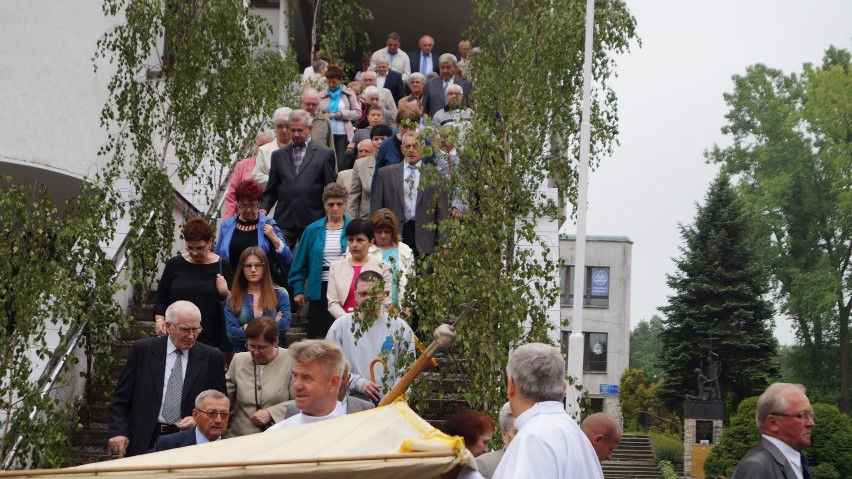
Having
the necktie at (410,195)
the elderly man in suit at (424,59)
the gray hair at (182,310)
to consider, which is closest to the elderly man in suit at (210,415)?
the gray hair at (182,310)

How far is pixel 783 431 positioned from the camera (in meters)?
6.85

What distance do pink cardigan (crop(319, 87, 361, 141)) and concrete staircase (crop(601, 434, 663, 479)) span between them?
39914 millimetres

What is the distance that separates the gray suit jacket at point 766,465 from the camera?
21.7ft

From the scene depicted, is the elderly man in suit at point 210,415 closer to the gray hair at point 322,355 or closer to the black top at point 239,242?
the gray hair at point 322,355

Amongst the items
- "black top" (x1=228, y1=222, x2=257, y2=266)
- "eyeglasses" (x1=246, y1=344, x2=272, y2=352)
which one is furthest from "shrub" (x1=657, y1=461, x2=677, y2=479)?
"eyeglasses" (x1=246, y1=344, x2=272, y2=352)

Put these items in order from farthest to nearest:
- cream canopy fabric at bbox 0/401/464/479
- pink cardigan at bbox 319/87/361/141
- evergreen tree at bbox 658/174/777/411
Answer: evergreen tree at bbox 658/174/777/411
pink cardigan at bbox 319/87/361/141
cream canopy fabric at bbox 0/401/464/479

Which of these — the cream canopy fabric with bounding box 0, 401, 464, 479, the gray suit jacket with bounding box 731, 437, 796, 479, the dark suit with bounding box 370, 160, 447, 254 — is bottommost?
the cream canopy fabric with bounding box 0, 401, 464, 479

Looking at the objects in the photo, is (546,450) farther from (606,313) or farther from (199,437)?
(606,313)

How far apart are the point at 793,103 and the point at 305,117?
5383 cm

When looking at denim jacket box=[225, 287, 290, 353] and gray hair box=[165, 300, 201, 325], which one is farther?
denim jacket box=[225, 287, 290, 353]

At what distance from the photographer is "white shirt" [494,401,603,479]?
5688 mm

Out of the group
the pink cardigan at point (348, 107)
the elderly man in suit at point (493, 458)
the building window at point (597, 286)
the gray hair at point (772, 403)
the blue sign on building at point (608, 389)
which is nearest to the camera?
the gray hair at point (772, 403)

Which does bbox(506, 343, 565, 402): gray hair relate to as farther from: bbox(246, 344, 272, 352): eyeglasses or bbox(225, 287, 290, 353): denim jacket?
bbox(225, 287, 290, 353): denim jacket

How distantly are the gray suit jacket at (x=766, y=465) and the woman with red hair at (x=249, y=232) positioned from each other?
25.9 ft
